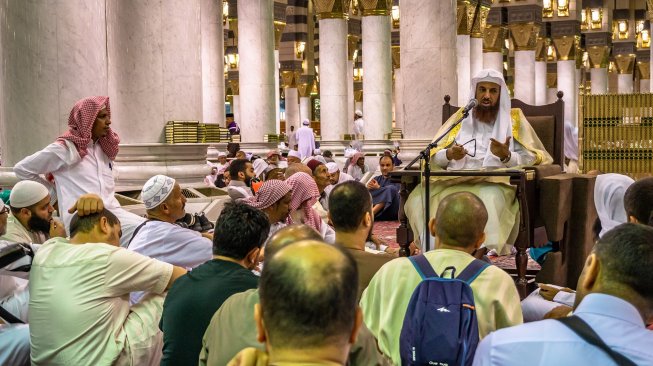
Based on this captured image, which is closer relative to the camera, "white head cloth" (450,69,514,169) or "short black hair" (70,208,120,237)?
"short black hair" (70,208,120,237)

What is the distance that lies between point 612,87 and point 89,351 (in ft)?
110

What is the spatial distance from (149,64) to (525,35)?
16.2m

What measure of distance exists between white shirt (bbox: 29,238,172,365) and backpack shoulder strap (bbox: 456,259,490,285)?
1326 millimetres

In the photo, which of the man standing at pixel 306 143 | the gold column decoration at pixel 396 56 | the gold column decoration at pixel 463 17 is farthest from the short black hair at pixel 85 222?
the gold column decoration at pixel 396 56

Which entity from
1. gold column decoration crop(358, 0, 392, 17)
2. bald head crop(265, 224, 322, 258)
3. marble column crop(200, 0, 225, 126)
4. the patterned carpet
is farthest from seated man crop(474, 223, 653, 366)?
gold column decoration crop(358, 0, 392, 17)

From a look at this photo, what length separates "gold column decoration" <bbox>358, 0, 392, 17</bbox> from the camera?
16970 mm

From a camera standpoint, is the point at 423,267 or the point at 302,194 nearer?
the point at 423,267

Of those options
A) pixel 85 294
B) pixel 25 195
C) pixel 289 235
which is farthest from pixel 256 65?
pixel 289 235

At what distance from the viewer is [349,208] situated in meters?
3.38

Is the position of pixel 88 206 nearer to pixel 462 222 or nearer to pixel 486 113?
pixel 462 222

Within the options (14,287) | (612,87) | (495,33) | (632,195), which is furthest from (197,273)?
(612,87)

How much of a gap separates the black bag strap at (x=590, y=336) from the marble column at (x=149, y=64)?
566 cm

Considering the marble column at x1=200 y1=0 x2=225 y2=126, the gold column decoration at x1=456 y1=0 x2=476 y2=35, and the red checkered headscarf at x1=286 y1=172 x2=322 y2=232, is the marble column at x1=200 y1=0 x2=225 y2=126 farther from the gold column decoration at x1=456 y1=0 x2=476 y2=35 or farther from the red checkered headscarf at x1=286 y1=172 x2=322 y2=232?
the red checkered headscarf at x1=286 y1=172 x2=322 y2=232

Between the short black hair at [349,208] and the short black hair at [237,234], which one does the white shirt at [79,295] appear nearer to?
the short black hair at [237,234]
